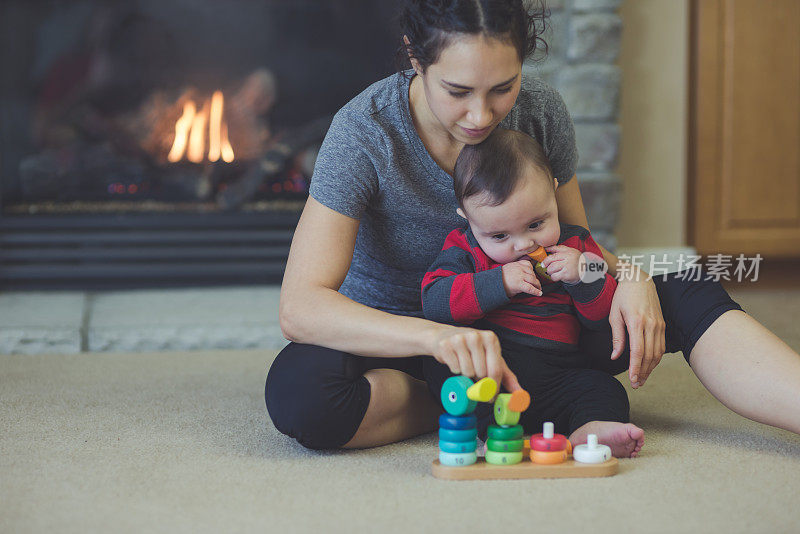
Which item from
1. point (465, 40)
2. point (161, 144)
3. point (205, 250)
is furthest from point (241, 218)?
point (465, 40)

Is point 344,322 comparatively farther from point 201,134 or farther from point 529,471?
point 201,134

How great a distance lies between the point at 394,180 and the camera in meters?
1.26

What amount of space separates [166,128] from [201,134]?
99 mm

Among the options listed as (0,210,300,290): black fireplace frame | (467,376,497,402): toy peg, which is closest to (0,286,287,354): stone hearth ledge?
(0,210,300,290): black fireplace frame

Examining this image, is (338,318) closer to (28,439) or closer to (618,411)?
(618,411)

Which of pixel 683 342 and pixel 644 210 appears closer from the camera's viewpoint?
pixel 683 342

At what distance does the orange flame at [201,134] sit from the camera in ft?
8.01

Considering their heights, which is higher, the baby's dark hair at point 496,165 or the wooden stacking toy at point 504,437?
the baby's dark hair at point 496,165

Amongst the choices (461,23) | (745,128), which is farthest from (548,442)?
(745,128)

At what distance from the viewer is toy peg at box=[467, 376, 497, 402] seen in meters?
1.03

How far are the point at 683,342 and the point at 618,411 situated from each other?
0.14 m

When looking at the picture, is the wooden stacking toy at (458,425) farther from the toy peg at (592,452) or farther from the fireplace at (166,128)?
the fireplace at (166,128)

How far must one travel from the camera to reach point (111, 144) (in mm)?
2449

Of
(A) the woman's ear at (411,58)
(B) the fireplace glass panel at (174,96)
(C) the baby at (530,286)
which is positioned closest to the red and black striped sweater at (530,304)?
(C) the baby at (530,286)
